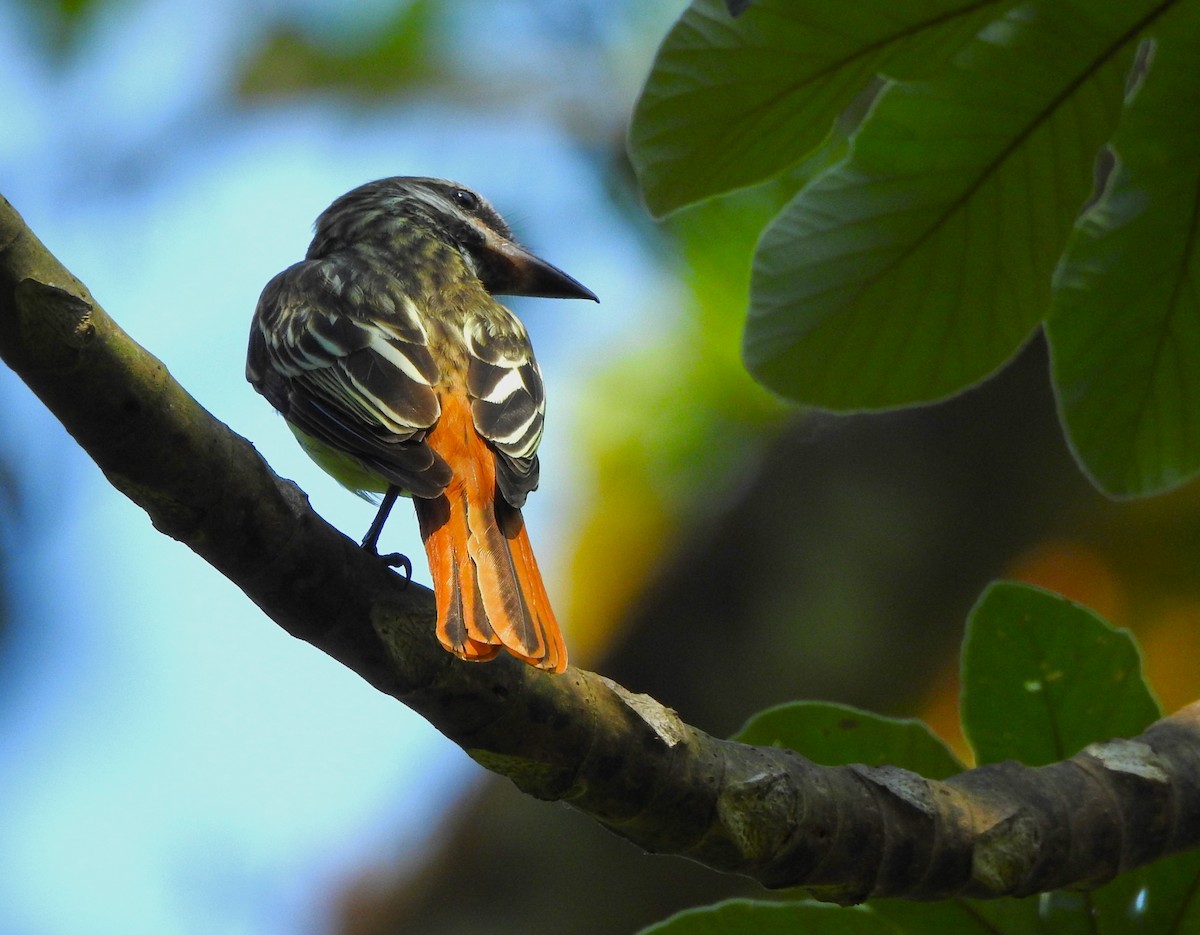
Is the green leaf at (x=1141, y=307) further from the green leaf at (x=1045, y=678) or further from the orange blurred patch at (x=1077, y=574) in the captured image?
the orange blurred patch at (x=1077, y=574)

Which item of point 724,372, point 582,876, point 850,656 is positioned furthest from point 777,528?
point 582,876

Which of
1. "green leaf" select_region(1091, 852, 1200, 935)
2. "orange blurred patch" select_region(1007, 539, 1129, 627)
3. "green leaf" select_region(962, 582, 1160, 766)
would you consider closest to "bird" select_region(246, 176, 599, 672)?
"green leaf" select_region(962, 582, 1160, 766)

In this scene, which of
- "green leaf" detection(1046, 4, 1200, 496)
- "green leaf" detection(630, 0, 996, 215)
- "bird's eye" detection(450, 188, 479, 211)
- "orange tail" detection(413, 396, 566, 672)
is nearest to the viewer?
"orange tail" detection(413, 396, 566, 672)

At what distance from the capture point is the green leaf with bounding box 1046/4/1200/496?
2148 mm

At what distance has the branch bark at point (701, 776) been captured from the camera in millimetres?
1829

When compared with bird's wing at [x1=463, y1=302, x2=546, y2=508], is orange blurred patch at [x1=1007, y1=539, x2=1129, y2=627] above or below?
below

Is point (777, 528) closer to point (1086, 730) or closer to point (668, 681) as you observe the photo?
point (668, 681)

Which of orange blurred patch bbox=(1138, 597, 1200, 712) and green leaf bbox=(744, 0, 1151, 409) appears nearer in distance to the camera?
green leaf bbox=(744, 0, 1151, 409)

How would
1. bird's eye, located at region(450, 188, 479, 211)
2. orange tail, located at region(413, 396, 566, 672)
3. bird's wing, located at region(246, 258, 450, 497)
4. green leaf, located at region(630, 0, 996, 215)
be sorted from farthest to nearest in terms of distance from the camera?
1. bird's eye, located at region(450, 188, 479, 211)
2. bird's wing, located at region(246, 258, 450, 497)
3. green leaf, located at region(630, 0, 996, 215)
4. orange tail, located at region(413, 396, 566, 672)

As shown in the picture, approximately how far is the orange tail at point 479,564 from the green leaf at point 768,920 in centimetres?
41

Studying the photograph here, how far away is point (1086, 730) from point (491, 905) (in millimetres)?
3021

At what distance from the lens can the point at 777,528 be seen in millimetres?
5039

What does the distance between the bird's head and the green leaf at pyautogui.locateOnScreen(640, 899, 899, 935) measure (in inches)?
80.9

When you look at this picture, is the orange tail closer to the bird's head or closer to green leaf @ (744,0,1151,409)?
green leaf @ (744,0,1151,409)
